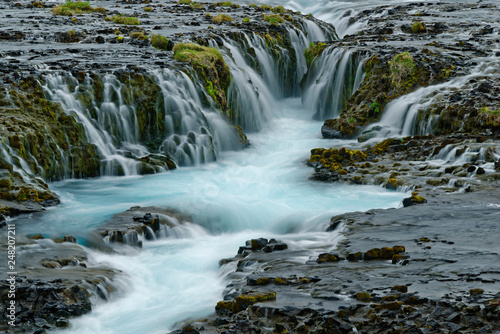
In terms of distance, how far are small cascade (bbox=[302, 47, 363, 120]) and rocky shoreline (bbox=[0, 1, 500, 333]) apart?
2.17 ft

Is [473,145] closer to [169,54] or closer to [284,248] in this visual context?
[284,248]

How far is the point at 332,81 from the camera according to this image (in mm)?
21750

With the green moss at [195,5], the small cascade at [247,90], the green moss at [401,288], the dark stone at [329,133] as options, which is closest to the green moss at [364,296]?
the green moss at [401,288]

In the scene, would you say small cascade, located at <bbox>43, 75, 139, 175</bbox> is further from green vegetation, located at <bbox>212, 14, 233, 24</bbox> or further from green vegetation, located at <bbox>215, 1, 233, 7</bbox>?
green vegetation, located at <bbox>215, 1, 233, 7</bbox>

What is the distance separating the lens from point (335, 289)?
24.6ft

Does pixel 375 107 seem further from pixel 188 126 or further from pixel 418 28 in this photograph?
pixel 418 28

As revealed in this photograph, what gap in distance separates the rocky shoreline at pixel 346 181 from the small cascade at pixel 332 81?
660 millimetres

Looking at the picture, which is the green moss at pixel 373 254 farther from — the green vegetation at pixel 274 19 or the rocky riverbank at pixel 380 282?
the green vegetation at pixel 274 19

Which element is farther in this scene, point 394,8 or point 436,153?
point 394,8

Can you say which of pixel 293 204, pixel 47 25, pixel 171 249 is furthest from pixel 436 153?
pixel 47 25

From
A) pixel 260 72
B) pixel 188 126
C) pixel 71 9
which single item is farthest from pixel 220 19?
pixel 188 126

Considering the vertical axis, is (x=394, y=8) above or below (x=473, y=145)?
above

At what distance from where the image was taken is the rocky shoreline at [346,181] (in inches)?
274

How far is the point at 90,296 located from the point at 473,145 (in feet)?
34.7
